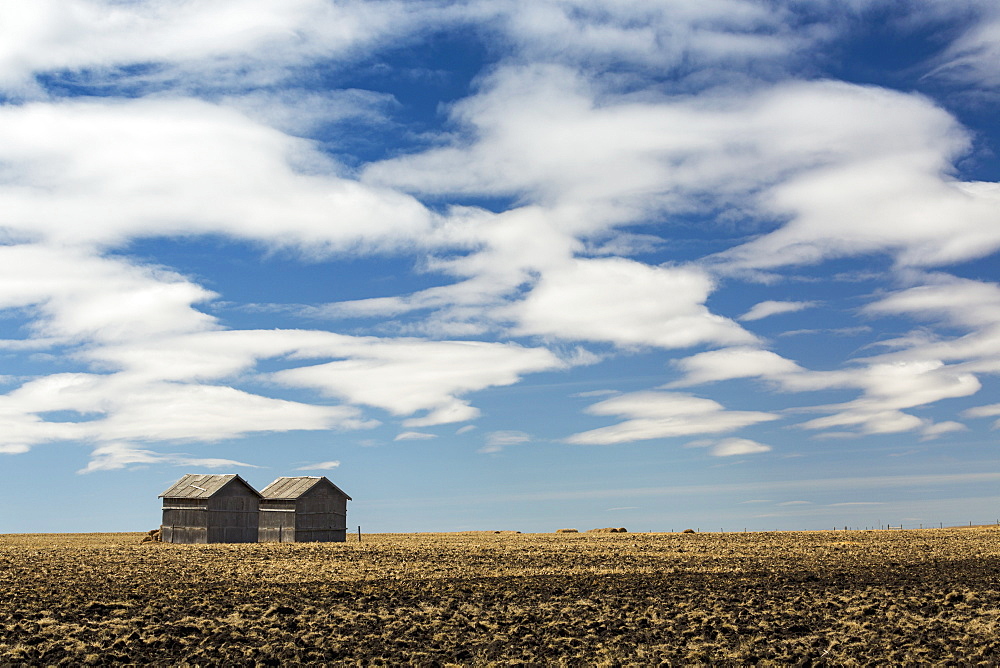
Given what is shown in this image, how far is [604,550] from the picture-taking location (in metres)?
49.9

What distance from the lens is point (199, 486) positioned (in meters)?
62.7

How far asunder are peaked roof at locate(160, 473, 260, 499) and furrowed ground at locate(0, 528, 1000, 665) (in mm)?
19437

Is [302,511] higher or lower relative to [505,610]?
higher

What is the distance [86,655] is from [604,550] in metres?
34.4

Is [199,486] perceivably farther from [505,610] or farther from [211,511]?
[505,610]

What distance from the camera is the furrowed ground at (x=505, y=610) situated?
19375mm

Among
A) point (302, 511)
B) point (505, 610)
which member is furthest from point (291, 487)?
point (505, 610)

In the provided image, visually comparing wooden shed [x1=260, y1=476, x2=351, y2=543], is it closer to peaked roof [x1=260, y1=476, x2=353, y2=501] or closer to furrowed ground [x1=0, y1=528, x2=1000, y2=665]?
peaked roof [x1=260, y1=476, x2=353, y2=501]

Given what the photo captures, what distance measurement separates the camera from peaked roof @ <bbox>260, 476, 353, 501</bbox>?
63.4 metres

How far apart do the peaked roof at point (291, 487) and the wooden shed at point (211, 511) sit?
4.07ft

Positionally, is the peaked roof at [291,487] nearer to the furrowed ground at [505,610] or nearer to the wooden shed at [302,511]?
the wooden shed at [302,511]

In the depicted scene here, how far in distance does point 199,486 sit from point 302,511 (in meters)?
7.38

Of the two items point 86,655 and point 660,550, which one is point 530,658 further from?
point 660,550

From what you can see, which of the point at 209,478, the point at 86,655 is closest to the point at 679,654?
the point at 86,655
